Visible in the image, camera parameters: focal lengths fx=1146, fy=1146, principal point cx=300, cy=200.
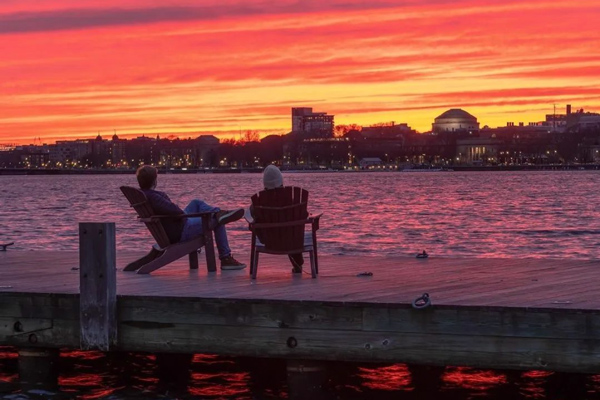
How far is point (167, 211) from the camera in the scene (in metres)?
12.8

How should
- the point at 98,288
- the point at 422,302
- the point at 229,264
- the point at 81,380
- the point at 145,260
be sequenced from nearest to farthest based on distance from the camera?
the point at 422,302
the point at 98,288
the point at 81,380
the point at 145,260
the point at 229,264

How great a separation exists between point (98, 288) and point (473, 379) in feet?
14.1

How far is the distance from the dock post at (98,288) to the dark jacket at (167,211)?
1888 millimetres

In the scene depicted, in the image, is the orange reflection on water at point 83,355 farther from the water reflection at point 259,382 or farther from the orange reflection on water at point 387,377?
the orange reflection on water at point 387,377

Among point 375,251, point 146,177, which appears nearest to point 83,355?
point 146,177

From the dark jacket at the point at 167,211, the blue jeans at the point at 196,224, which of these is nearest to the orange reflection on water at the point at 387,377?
the blue jeans at the point at 196,224

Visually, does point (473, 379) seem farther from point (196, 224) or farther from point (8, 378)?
point (8, 378)

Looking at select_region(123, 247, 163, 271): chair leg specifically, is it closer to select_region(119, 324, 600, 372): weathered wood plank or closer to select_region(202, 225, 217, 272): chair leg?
select_region(202, 225, 217, 272): chair leg

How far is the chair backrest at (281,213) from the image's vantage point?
39.1ft

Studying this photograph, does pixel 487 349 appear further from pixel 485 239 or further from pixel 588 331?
pixel 485 239

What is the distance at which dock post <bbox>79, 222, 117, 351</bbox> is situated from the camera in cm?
1060

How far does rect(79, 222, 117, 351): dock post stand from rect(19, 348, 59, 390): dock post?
915 mm

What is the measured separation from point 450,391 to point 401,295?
6.44 feet

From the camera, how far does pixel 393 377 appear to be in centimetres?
1250
